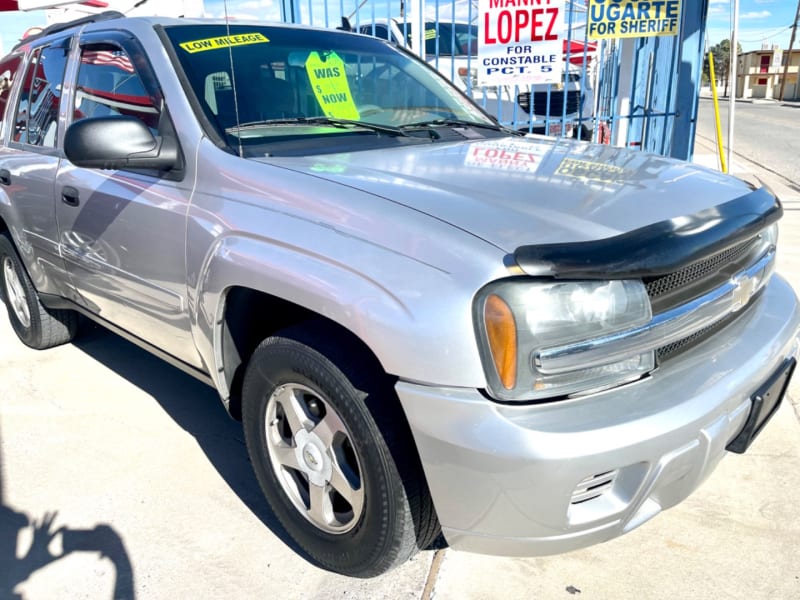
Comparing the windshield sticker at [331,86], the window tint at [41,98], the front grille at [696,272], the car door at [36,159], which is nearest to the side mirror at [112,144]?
the windshield sticker at [331,86]

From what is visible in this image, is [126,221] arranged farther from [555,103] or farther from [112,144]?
[555,103]

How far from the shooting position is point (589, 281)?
167 cm

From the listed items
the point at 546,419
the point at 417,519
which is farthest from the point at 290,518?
the point at 546,419

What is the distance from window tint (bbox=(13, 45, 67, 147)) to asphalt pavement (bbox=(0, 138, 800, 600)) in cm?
141

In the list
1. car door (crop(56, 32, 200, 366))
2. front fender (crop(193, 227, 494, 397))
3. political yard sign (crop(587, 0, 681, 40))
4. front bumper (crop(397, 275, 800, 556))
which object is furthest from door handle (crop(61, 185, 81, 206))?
political yard sign (crop(587, 0, 681, 40))

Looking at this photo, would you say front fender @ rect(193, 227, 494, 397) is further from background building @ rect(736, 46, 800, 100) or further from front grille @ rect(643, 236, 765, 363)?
background building @ rect(736, 46, 800, 100)

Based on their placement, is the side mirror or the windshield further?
the windshield

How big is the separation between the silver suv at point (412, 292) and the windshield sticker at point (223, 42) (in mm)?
17

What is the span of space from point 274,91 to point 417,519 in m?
1.76

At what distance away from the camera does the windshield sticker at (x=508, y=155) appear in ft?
7.59

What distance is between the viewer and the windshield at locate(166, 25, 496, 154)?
8.29 feet

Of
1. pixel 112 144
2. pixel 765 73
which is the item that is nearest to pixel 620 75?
pixel 112 144

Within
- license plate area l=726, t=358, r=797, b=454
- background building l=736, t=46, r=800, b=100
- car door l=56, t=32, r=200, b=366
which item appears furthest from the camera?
background building l=736, t=46, r=800, b=100

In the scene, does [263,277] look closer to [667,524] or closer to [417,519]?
[417,519]
